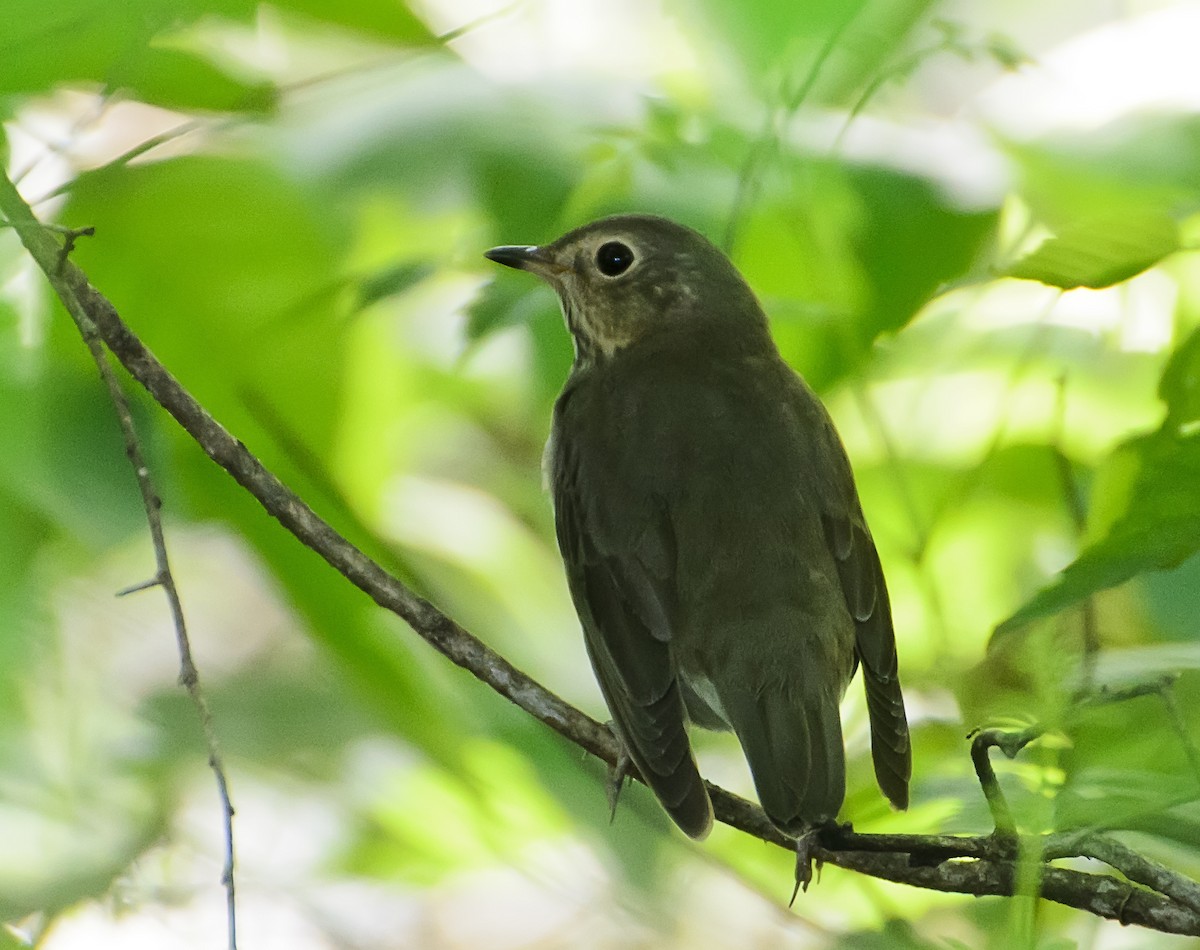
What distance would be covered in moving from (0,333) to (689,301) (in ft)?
6.48

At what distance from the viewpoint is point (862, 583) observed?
266 cm

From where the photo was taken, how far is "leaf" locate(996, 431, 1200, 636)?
Result: 0.99 m

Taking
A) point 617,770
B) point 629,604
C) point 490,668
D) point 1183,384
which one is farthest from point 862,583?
point 1183,384

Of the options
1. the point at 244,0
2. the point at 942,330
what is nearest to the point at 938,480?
the point at 942,330

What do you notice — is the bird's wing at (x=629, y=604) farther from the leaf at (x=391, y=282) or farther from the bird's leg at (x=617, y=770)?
the leaf at (x=391, y=282)

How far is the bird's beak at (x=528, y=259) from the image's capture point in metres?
2.78

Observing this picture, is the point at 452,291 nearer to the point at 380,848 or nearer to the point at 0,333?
the point at 380,848

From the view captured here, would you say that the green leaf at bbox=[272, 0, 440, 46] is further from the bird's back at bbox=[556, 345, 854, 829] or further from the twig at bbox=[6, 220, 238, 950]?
the bird's back at bbox=[556, 345, 854, 829]

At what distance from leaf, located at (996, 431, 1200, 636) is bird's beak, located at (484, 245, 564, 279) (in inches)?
73.0

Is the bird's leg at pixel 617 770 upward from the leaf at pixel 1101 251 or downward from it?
downward

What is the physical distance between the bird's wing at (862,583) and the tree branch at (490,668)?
1.80 feet

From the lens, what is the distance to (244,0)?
35.8 inches

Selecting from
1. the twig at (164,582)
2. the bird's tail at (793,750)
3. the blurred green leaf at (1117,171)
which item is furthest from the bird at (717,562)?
the twig at (164,582)

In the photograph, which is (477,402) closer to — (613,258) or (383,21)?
(613,258)
